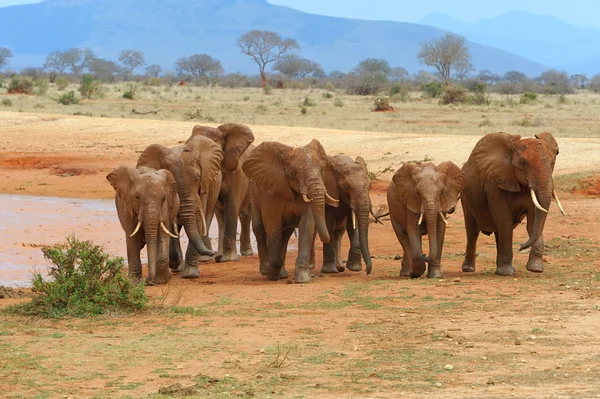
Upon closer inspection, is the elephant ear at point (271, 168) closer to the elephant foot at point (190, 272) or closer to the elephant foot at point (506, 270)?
the elephant foot at point (190, 272)

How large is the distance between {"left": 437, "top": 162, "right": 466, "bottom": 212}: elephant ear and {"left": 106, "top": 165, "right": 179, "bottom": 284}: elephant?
9.84 feet

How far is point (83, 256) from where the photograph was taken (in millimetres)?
11016

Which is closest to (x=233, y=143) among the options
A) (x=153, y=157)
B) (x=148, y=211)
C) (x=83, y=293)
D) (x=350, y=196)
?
(x=153, y=157)

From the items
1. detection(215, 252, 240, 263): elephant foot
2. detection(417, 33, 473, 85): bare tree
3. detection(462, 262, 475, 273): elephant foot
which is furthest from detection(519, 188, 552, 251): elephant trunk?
detection(417, 33, 473, 85): bare tree

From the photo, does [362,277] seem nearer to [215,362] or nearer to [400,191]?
[400,191]

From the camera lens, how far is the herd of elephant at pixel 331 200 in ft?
41.1

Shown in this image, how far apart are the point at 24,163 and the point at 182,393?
71.3 feet

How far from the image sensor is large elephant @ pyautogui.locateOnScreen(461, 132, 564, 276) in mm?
12555

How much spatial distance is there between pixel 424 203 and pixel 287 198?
1641 mm

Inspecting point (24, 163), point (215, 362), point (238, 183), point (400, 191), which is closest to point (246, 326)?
point (215, 362)

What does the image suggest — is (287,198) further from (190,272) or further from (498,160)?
(498,160)

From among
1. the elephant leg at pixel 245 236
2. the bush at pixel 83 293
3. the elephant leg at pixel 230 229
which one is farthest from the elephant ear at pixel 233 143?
the bush at pixel 83 293

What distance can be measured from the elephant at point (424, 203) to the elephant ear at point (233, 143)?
123 inches

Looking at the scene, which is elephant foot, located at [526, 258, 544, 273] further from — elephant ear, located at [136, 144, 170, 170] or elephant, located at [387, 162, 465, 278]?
elephant ear, located at [136, 144, 170, 170]
